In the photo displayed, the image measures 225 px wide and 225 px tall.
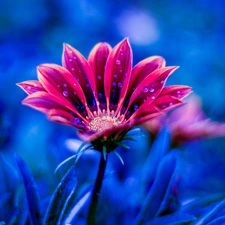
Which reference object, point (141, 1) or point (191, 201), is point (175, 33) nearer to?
point (141, 1)

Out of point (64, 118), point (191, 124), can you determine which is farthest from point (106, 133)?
point (191, 124)

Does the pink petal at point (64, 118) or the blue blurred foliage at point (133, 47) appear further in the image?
the blue blurred foliage at point (133, 47)

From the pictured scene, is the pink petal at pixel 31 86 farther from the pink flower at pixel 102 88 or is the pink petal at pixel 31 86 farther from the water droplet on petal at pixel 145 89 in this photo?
Result: the water droplet on petal at pixel 145 89

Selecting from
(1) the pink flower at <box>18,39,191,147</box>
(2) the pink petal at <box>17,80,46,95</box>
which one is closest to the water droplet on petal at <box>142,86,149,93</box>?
(1) the pink flower at <box>18,39,191,147</box>

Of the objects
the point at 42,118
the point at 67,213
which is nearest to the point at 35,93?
the point at 42,118

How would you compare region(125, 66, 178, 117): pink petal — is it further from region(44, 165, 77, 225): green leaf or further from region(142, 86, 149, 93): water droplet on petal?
region(44, 165, 77, 225): green leaf

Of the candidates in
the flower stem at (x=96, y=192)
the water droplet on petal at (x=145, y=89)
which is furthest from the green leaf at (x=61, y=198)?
the water droplet on petal at (x=145, y=89)

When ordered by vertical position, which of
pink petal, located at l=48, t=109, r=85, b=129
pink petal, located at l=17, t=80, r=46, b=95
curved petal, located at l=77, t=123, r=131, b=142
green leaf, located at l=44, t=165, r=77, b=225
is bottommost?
green leaf, located at l=44, t=165, r=77, b=225
